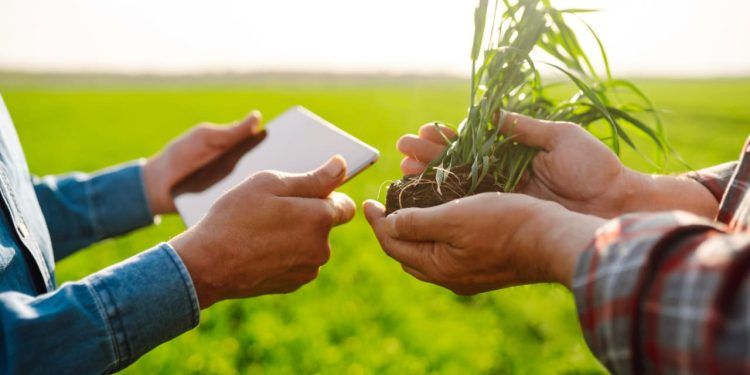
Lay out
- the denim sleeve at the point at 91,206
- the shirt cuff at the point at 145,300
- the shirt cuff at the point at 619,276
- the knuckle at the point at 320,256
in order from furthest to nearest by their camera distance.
A: the denim sleeve at the point at 91,206 → the knuckle at the point at 320,256 → the shirt cuff at the point at 145,300 → the shirt cuff at the point at 619,276

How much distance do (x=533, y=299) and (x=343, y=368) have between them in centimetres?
198

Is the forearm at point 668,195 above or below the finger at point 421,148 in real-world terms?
below

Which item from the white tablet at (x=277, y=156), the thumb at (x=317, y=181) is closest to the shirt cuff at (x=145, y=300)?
the thumb at (x=317, y=181)

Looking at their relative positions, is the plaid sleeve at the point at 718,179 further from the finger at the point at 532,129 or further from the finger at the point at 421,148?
the finger at the point at 421,148

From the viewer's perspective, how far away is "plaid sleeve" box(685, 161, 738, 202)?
1799 millimetres

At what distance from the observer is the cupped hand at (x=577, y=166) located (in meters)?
→ 1.82

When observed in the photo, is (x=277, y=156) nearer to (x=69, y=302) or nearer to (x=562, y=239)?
(x=69, y=302)

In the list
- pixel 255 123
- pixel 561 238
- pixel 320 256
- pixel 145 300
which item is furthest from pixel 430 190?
pixel 255 123

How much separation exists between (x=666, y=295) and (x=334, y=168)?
1.07 meters

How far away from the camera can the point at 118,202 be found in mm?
2414

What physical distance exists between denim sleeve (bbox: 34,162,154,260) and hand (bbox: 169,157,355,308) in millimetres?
848

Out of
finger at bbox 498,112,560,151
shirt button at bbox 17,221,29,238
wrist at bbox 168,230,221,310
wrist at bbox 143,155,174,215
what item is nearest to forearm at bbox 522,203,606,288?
finger at bbox 498,112,560,151

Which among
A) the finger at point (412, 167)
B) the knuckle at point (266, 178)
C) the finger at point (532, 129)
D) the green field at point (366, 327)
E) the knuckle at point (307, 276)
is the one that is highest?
the finger at point (532, 129)

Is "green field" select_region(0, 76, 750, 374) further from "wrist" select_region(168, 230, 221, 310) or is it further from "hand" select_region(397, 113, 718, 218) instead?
"wrist" select_region(168, 230, 221, 310)
